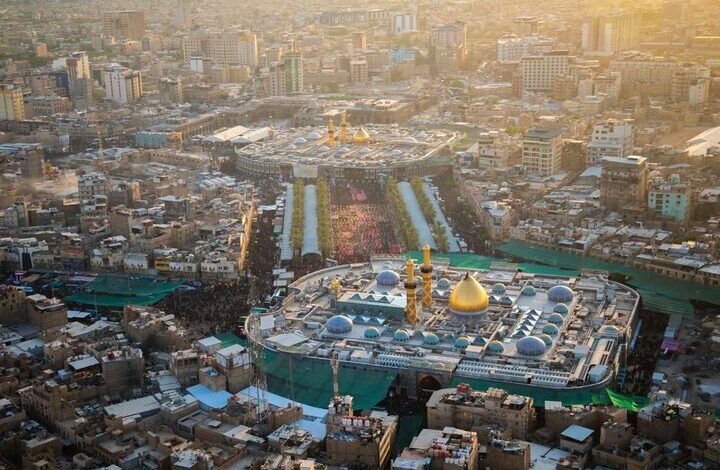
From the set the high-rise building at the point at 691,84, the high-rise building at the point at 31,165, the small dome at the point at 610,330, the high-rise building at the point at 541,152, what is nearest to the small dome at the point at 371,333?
the small dome at the point at 610,330

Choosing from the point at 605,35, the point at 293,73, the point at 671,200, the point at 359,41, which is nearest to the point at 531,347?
the point at 671,200

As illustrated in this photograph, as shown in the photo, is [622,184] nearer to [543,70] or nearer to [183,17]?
[543,70]

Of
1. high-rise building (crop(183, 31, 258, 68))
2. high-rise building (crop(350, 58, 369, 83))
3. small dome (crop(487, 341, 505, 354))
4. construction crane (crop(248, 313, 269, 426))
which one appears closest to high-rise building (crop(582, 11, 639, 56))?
high-rise building (crop(350, 58, 369, 83))

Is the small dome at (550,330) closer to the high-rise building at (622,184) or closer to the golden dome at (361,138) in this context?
the high-rise building at (622,184)

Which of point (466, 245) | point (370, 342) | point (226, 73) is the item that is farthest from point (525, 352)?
point (226, 73)

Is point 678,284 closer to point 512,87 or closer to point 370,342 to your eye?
point 370,342
